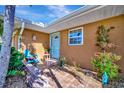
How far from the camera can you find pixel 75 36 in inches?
329

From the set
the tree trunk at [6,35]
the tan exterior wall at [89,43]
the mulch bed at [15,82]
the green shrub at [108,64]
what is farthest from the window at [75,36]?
the tree trunk at [6,35]

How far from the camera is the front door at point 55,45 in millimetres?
10453

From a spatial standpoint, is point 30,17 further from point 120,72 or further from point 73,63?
point 120,72

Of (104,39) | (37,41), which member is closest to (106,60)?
(104,39)

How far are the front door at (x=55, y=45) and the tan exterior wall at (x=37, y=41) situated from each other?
521 mm

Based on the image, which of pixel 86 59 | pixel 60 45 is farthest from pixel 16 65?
pixel 60 45

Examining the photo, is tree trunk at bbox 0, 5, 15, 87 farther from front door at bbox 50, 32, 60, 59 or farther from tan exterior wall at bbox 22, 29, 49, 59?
front door at bbox 50, 32, 60, 59

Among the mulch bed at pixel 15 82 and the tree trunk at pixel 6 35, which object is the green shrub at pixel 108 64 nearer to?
the mulch bed at pixel 15 82

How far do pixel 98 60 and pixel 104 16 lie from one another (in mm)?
2038

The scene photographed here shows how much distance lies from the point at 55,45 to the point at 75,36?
298cm

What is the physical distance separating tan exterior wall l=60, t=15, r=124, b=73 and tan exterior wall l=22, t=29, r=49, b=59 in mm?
1817

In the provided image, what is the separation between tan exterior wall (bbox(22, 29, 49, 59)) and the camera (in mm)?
9859

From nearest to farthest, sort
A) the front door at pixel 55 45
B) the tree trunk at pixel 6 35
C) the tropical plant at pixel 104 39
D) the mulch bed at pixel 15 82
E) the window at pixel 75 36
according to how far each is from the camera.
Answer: the tree trunk at pixel 6 35 → the mulch bed at pixel 15 82 → the tropical plant at pixel 104 39 → the window at pixel 75 36 → the front door at pixel 55 45
